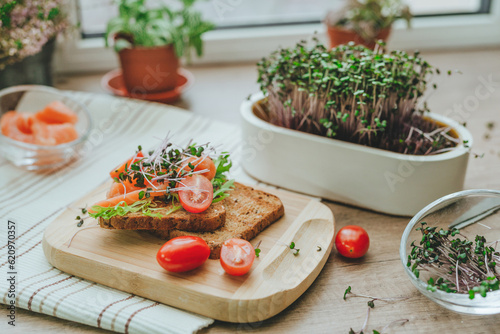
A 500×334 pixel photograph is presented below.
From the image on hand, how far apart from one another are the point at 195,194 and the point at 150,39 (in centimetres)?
97

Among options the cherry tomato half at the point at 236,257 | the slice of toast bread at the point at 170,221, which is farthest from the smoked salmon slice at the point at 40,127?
the cherry tomato half at the point at 236,257

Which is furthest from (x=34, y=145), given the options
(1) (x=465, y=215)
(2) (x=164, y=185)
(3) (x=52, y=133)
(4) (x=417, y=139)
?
(1) (x=465, y=215)

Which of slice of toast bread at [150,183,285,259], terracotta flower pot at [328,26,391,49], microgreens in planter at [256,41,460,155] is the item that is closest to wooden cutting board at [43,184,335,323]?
slice of toast bread at [150,183,285,259]

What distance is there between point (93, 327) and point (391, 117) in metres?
0.92

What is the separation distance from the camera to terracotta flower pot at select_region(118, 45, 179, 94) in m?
2.00

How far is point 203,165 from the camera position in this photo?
1.35 meters

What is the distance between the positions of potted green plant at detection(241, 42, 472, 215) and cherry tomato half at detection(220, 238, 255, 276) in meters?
0.40

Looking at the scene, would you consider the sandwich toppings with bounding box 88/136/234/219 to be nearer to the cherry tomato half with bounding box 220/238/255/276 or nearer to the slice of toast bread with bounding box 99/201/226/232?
the slice of toast bread with bounding box 99/201/226/232

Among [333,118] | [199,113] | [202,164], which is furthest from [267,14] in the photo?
[202,164]

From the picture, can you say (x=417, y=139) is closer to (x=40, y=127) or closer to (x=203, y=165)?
(x=203, y=165)

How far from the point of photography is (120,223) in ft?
4.11

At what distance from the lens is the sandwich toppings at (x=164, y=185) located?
1267 mm

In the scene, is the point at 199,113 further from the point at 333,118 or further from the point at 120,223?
the point at 120,223

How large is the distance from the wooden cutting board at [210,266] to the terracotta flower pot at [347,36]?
3.21 ft
